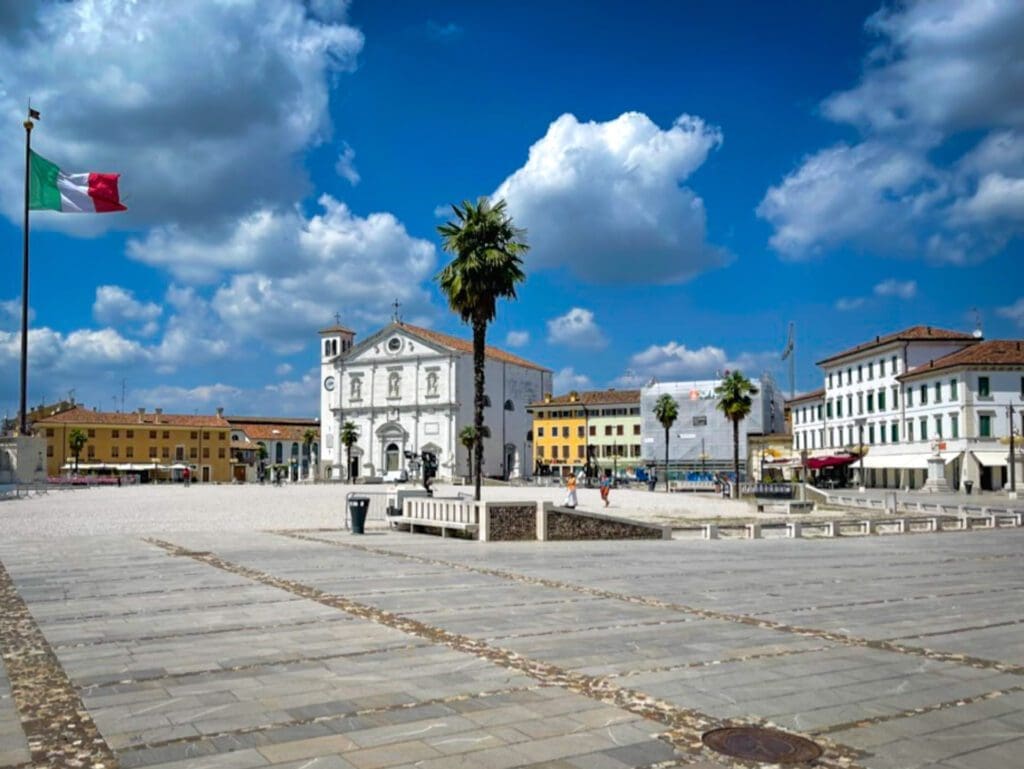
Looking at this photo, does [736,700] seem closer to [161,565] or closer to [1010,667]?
[1010,667]

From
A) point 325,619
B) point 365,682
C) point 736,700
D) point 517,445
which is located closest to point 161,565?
point 325,619

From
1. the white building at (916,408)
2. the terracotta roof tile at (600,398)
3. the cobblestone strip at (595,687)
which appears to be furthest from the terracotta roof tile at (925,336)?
the cobblestone strip at (595,687)

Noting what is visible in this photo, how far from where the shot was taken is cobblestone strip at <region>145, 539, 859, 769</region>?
6051 mm

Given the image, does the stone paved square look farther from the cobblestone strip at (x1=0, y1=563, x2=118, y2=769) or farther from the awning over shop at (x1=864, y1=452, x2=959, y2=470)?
the awning over shop at (x1=864, y1=452, x2=959, y2=470)

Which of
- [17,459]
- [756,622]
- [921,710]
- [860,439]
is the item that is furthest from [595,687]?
[860,439]

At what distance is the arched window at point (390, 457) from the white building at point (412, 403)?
0.37 ft

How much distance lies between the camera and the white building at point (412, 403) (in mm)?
102500

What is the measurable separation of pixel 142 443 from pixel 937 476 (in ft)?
286

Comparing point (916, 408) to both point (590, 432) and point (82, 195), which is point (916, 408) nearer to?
point (590, 432)

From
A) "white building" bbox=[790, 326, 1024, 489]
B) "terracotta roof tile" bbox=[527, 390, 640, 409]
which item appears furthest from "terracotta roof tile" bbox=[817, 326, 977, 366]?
"terracotta roof tile" bbox=[527, 390, 640, 409]

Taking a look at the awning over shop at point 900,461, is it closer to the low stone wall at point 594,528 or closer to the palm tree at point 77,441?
the low stone wall at point 594,528

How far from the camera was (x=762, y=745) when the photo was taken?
6.07 metres

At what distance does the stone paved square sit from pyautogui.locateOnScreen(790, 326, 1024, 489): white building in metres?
49.8

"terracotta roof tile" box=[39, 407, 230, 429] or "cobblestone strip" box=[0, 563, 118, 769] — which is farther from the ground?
"terracotta roof tile" box=[39, 407, 230, 429]
